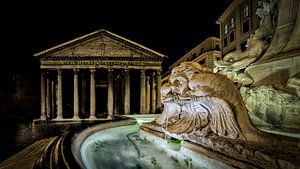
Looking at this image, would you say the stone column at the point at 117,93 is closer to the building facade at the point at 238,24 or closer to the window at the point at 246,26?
the building facade at the point at 238,24

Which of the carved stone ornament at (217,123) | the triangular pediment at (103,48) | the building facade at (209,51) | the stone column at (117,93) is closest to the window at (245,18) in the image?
the building facade at (209,51)

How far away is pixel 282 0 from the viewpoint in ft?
17.9

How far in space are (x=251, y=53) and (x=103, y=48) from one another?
25.8 metres

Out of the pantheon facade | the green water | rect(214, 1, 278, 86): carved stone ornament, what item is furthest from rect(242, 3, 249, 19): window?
the green water

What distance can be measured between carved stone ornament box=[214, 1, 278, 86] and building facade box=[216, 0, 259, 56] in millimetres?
18606

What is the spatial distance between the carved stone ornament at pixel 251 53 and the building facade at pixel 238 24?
733 inches

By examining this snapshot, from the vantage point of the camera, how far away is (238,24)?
26859 millimetres

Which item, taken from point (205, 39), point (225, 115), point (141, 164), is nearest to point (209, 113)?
point (225, 115)

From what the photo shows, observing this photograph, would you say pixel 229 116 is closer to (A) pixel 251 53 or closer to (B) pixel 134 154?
(B) pixel 134 154

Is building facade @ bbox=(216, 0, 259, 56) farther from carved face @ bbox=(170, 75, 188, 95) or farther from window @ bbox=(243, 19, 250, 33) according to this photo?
carved face @ bbox=(170, 75, 188, 95)

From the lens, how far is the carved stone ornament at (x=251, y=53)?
5648 millimetres

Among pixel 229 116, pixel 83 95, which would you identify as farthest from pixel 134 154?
pixel 83 95

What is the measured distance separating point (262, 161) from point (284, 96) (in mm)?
2467

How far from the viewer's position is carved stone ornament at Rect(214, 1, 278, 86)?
5.65 m
